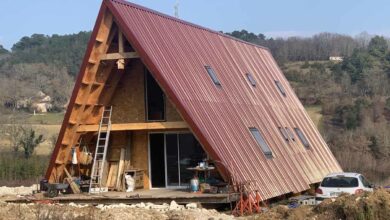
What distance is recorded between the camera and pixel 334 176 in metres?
19.2

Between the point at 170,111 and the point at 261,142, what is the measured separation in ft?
10.9

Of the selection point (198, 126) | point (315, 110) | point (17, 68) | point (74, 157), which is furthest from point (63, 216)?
point (17, 68)

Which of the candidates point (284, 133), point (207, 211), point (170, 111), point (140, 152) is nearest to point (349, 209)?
point (207, 211)

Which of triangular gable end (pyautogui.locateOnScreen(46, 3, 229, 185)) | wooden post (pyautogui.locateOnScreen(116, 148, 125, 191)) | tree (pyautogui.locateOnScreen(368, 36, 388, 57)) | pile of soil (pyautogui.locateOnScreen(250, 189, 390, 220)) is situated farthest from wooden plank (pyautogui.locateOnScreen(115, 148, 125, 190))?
tree (pyautogui.locateOnScreen(368, 36, 388, 57))

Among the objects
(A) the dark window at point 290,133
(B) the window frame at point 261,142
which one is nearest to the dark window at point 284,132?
(A) the dark window at point 290,133

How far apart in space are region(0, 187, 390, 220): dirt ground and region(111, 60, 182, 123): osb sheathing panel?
4.91m

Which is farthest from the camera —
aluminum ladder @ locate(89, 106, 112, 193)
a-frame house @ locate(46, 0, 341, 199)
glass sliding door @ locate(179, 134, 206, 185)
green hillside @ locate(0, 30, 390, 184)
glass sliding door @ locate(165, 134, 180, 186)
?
green hillside @ locate(0, 30, 390, 184)

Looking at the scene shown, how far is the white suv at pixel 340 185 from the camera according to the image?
18.7 meters

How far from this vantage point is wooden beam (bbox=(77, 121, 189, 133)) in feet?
64.7

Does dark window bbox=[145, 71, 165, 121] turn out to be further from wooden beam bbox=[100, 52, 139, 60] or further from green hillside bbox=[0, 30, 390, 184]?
green hillside bbox=[0, 30, 390, 184]

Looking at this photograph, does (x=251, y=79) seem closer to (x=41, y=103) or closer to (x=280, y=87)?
(x=280, y=87)

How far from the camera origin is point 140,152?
2177 cm

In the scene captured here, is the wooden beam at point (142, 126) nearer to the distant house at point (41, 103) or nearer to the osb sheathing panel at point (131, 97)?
the osb sheathing panel at point (131, 97)

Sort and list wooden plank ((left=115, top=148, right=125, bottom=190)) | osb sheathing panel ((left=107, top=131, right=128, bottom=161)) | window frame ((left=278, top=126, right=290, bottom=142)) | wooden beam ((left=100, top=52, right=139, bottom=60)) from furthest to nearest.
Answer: window frame ((left=278, top=126, right=290, bottom=142)) < osb sheathing panel ((left=107, top=131, right=128, bottom=161)) < wooden plank ((left=115, top=148, right=125, bottom=190)) < wooden beam ((left=100, top=52, right=139, bottom=60))
